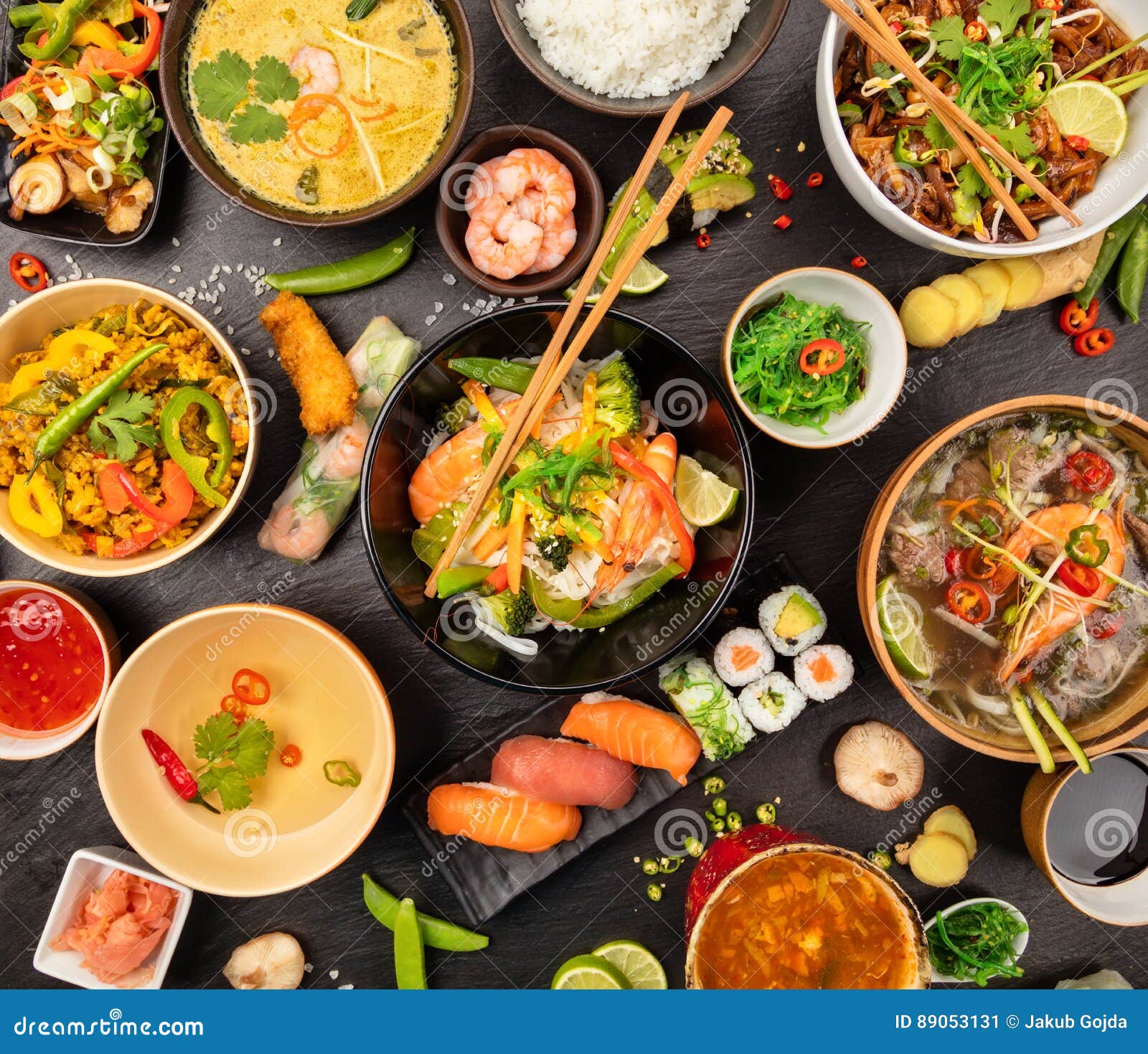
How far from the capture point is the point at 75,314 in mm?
2912

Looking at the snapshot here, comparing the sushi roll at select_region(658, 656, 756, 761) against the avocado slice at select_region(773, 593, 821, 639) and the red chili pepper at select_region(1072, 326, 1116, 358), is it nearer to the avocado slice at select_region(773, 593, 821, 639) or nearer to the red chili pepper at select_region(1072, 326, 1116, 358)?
the avocado slice at select_region(773, 593, 821, 639)

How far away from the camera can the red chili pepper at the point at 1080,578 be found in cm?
274

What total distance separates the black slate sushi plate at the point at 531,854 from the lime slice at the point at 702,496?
0.60 metres

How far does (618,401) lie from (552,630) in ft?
2.81

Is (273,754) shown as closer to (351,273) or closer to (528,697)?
(528,697)

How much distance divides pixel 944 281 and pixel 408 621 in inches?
92.0

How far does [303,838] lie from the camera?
3.06 metres

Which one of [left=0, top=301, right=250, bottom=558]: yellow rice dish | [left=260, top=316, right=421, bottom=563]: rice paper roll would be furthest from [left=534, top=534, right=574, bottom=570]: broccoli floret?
[left=0, top=301, right=250, bottom=558]: yellow rice dish

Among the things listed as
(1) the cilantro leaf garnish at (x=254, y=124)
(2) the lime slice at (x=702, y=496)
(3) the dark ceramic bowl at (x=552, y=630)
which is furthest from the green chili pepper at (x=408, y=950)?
(1) the cilantro leaf garnish at (x=254, y=124)

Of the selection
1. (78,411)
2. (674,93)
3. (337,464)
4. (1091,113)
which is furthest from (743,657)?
(78,411)

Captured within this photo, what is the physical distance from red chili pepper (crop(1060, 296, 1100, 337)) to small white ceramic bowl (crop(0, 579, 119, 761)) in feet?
12.6

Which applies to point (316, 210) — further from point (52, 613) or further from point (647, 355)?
point (52, 613)

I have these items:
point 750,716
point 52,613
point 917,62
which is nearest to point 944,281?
point 917,62

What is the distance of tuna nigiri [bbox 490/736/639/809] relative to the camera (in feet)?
10.1
